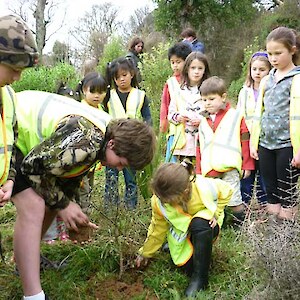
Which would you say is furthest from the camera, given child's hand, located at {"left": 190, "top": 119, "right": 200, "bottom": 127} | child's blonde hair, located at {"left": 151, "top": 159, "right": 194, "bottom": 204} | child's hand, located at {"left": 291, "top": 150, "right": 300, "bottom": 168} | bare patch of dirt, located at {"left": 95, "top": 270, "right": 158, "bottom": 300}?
child's hand, located at {"left": 190, "top": 119, "right": 200, "bottom": 127}

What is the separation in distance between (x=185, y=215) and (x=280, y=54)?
137 cm

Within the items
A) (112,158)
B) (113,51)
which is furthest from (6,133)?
(113,51)

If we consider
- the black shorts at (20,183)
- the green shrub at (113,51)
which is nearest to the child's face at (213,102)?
the black shorts at (20,183)

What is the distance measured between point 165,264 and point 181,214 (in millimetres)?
373

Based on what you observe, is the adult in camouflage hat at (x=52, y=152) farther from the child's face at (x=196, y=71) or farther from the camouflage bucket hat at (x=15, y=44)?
the child's face at (x=196, y=71)

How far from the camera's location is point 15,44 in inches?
76.5

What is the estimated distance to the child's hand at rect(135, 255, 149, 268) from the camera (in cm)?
290

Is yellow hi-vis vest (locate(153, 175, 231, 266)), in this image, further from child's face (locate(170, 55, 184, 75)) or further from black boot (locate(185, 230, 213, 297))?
child's face (locate(170, 55, 184, 75))

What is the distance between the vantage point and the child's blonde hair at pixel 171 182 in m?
2.60

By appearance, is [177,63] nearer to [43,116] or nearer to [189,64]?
[189,64]

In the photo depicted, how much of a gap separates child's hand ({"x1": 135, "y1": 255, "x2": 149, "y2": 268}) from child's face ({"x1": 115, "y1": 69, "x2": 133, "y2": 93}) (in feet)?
6.07

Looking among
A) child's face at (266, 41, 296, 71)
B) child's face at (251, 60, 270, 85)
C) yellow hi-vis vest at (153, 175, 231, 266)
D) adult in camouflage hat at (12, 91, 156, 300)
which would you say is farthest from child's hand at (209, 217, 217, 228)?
child's face at (251, 60, 270, 85)

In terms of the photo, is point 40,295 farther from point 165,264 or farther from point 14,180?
point 165,264

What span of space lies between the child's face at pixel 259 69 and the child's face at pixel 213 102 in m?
0.67
